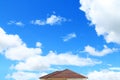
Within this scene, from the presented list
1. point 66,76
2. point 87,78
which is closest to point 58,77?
point 66,76

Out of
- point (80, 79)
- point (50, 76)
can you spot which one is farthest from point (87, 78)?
point (50, 76)

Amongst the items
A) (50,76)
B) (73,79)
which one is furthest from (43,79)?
(73,79)

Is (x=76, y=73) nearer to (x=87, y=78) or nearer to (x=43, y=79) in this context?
(x=87, y=78)

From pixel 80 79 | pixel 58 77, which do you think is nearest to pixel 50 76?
pixel 58 77

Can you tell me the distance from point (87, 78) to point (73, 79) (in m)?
5.02

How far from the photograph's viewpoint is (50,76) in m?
91.9

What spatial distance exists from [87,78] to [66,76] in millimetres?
6402

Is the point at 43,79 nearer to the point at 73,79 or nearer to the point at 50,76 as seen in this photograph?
the point at 50,76

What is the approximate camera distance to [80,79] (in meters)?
90.5

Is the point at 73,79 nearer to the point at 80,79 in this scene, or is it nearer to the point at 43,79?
the point at 80,79

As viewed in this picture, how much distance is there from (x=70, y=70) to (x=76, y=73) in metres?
2.24

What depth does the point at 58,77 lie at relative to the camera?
90.6 m

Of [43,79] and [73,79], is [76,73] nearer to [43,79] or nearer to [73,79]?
[73,79]

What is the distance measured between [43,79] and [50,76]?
114 inches
